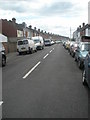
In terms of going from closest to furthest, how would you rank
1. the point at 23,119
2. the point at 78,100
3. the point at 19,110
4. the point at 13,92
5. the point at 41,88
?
1. the point at 23,119
2. the point at 19,110
3. the point at 78,100
4. the point at 13,92
5. the point at 41,88

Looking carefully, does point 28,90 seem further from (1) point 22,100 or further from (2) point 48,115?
(2) point 48,115

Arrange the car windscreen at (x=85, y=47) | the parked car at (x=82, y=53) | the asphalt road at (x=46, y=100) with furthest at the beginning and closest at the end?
the car windscreen at (x=85, y=47) < the parked car at (x=82, y=53) < the asphalt road at (x=46, y=100)

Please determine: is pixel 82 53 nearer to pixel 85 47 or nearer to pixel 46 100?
pixel 85 47

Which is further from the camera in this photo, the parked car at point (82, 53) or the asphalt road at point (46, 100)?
the parked car at point (82, 53)

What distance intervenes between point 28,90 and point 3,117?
9.38 feet

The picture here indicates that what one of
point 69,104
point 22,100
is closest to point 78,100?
point 69,104

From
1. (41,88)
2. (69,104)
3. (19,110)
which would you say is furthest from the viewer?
(41,88)

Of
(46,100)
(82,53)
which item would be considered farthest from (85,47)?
(46,100)

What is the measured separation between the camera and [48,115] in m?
5.69

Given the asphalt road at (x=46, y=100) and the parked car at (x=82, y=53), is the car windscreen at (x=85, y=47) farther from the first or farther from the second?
the asphalt road at (x=46, y=100)

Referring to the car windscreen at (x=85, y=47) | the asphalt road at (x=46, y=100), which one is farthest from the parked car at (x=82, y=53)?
the asphalt road at (x=46, y=100)

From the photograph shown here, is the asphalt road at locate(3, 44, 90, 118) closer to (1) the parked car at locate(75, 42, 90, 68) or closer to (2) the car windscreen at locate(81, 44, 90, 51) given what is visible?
(1) the parked car at locate(75, 42, 90, 68)

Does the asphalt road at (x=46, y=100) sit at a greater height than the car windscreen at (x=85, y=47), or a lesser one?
lesser

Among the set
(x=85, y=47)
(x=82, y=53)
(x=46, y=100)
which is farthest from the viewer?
(x=85, y=47)
